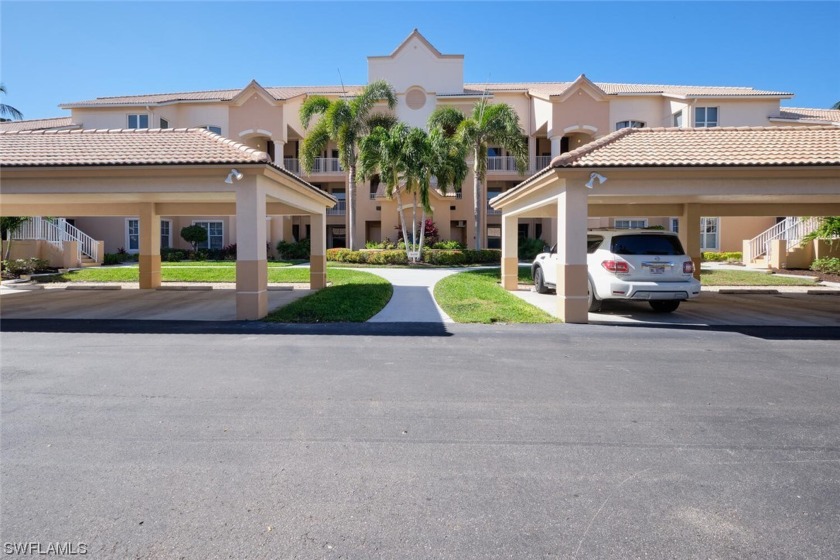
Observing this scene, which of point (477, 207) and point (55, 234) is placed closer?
point (55, 234)

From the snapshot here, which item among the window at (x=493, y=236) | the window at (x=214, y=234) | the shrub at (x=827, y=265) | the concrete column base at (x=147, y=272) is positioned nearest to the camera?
the concrete column base at (x=147, y=272)

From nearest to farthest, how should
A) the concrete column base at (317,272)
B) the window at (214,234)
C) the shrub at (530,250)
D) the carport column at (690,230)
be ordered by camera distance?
the carport column at (690,230) < the concrete column base at (317,272) < the shrub at (530,250) < the window at (214,234)

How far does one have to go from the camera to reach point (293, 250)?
31.3 m

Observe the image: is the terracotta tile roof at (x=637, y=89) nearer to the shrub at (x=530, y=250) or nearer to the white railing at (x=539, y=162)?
the white railing at (x=539, y=162)

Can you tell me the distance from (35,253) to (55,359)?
20.7 metres

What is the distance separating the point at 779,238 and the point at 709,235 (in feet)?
21.9

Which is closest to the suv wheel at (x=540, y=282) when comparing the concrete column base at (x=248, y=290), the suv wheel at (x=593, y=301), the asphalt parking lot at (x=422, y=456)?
the suv wheel at (x=593, y=301)

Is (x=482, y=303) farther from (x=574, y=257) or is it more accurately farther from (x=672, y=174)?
(x=672, y=174)

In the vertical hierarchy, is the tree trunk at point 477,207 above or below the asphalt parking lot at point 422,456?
above

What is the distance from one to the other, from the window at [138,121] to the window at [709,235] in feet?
115

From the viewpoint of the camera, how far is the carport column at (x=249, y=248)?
10867mm

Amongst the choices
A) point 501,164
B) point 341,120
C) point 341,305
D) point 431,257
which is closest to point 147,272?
point 341,305

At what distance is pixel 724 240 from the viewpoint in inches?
1224

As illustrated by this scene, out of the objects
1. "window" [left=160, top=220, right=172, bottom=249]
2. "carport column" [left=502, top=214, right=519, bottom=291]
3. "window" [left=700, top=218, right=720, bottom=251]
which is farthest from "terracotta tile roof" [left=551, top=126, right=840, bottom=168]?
"window" [left=160, top=220, right=172, bottom=249]
